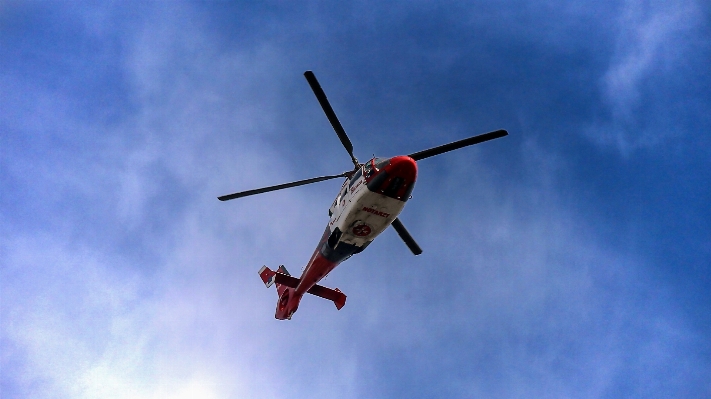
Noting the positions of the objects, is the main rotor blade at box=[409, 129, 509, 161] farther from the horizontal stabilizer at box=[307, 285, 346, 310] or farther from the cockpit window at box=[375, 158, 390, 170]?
the horizontal stabilizer at box=[307, 285, 346, 310]

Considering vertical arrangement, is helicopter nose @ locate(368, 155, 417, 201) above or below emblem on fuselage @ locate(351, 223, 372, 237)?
above

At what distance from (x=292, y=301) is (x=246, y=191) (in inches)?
380

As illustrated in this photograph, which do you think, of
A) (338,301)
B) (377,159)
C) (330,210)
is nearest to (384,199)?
(377,159)

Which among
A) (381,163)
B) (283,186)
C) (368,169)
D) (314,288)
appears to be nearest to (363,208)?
(368,169)

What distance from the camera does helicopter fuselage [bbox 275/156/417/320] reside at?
723 inches

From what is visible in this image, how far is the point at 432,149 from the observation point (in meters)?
19.1

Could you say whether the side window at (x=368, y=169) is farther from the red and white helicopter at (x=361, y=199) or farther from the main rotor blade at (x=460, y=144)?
the main rotor blade at (x=460, y=144)

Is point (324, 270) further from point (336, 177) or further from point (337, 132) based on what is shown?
point (337, 132)

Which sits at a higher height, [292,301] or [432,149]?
[432,149]

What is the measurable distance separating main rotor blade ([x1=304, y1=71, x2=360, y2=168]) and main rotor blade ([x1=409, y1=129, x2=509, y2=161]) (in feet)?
10.1

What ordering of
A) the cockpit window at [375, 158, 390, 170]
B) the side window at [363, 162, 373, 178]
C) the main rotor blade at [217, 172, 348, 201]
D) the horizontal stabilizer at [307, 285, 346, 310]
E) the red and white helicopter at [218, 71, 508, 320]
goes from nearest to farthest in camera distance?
the red and white helicopter at [218, 71, 508, 320]
the cockpit window at [375, 158, 390, 170]
the side window at [363, 162, 373, 178]
the main rotor blade at [217, 172, 348, 201]
the horizontal stabilizer at [307, 285, 346, 310]

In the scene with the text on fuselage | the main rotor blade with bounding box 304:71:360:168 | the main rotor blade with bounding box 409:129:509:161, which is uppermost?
the main rotor blade with bounding box 409:129:509:161

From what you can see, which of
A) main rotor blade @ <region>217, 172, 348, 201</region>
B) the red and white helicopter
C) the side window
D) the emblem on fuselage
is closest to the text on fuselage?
the red and white helicopter

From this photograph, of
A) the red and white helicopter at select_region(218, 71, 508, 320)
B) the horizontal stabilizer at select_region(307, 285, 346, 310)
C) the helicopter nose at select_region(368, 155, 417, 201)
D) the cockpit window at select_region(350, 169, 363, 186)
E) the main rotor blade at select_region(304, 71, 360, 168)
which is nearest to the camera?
A: the main rotor blade at select_region(304, 71, 360, 168)
